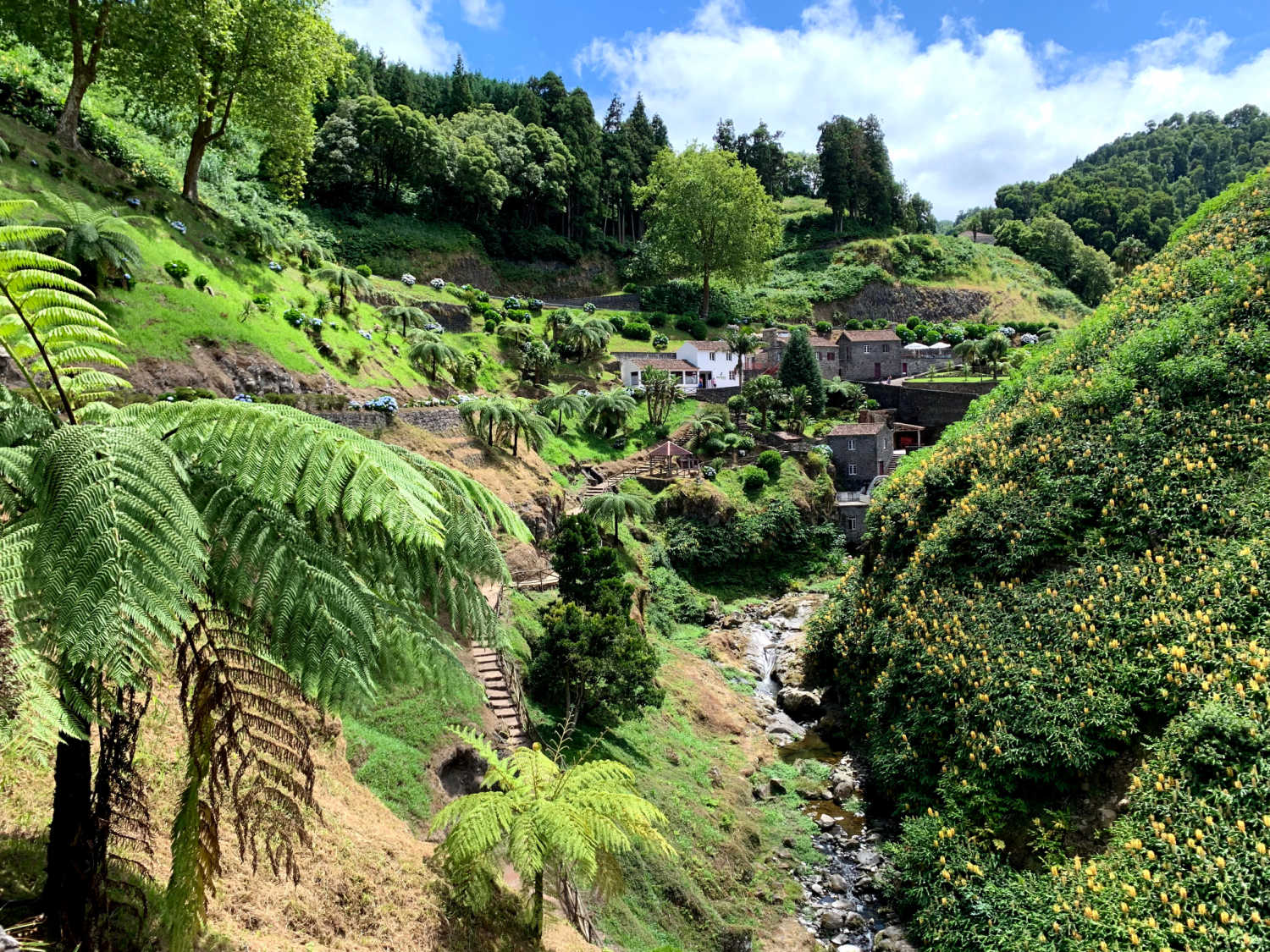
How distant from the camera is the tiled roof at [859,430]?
4272 cm

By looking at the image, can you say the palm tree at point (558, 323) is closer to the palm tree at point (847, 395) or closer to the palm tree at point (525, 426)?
the palm tree at point (847, 395)

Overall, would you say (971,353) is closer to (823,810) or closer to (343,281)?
(343,281)

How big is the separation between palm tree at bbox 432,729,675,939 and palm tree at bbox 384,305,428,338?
31322 mm

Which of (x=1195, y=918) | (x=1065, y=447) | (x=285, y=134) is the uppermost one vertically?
(x=285, y=134)

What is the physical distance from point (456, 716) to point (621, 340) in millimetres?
47775

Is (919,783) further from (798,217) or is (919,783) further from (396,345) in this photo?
(798,217)

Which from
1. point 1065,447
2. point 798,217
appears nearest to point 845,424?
point 1065,447

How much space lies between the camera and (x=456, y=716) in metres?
13.4

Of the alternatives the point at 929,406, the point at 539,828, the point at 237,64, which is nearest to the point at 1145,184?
the point at 929,406

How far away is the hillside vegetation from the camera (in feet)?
40.0

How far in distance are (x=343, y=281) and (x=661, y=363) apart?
24.4 metres

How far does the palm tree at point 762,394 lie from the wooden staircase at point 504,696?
32352 millimetres

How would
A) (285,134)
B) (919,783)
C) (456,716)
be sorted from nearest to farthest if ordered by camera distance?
(456,716), (919,783), (285,134)

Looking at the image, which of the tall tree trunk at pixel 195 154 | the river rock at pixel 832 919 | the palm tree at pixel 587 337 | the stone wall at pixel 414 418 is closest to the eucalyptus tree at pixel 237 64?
the tall tree trunk at pixel 195 154
